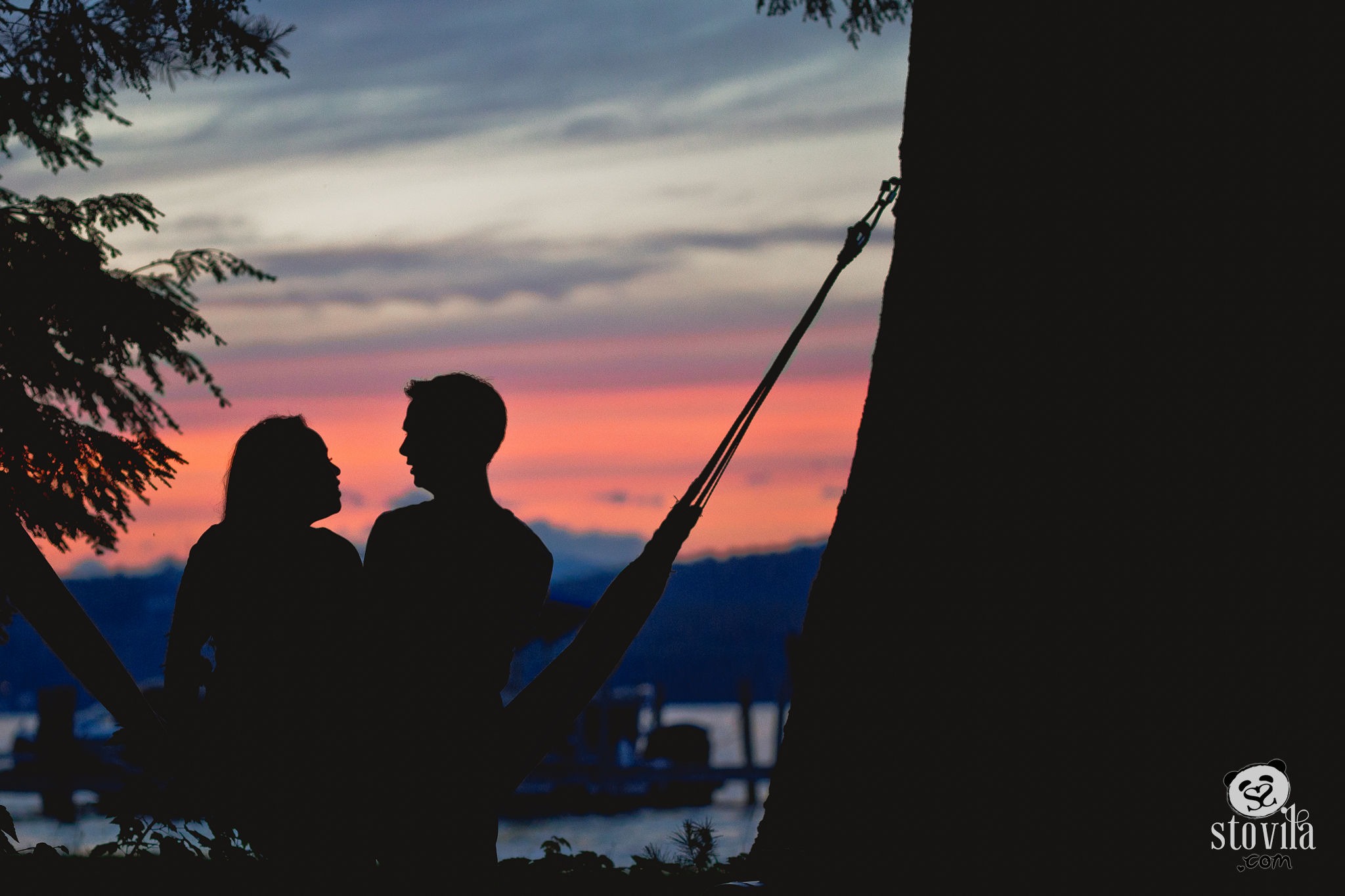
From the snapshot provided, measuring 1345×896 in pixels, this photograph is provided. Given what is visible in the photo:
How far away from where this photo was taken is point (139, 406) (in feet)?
23.6

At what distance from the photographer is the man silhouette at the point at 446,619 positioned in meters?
3.70

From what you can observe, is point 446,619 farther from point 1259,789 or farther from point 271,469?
point 1259,789

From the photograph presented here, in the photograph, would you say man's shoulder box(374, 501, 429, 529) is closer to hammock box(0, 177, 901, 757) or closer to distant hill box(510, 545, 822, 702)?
hammock box(0, 177, 901, 757)

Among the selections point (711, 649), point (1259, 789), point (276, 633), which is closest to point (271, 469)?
point (276, 633)

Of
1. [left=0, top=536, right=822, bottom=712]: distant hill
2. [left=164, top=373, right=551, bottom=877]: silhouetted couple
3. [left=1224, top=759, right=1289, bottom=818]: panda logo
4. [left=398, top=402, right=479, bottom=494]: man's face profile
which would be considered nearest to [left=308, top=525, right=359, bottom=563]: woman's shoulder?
[left=164, top=373, right=551, bottom=877]: silhouetted couple

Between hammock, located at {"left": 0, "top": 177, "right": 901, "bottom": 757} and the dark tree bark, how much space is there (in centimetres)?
47

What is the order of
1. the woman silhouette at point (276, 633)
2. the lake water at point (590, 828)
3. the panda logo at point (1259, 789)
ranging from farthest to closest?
1. the lake water at point (590, 828)
2. the woman silhouette at point (276, 633)
3. the panda logo at point (1259, 789)

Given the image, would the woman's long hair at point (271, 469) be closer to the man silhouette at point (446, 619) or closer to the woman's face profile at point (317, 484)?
the woman's face profile at point (317, 484)

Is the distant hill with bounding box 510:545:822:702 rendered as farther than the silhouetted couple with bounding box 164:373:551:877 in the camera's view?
Yes

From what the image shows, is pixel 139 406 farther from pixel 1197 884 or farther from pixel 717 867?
pixel 1197 884

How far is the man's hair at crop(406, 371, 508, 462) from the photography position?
12.1 feet

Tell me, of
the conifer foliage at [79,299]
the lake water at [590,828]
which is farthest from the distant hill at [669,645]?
the conifer foliage at [79,299]

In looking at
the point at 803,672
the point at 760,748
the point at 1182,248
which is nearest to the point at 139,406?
the point at 803,672

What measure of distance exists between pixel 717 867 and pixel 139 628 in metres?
177
